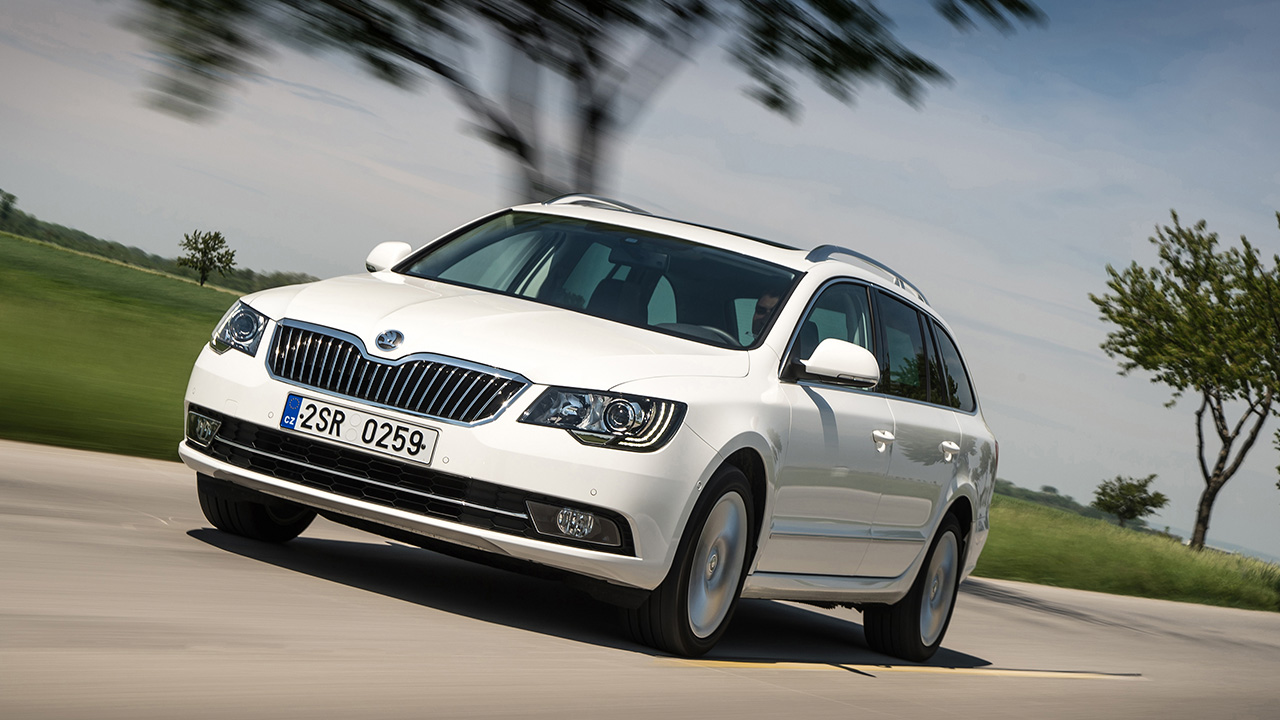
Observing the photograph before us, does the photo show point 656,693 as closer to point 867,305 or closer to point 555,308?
point 555,308

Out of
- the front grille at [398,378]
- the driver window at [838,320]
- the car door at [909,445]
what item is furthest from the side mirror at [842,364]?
the front grille at [398,378]

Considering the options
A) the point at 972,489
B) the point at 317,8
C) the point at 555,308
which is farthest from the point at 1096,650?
the point at 317,8

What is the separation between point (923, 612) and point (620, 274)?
2.63 m

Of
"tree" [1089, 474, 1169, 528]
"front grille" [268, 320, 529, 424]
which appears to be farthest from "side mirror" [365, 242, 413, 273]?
"tree" [1089, 474, 1169, 528]

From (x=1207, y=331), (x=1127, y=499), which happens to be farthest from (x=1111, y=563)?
(x=1127, y=499)

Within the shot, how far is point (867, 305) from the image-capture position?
24.1 ft

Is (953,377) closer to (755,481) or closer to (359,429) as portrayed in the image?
(755,481)

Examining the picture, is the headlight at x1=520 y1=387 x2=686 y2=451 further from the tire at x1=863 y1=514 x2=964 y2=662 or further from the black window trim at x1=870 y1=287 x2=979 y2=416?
the tire at x1=863 y1=514 x2=964 y2=662

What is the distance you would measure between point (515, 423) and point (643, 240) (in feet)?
6.48

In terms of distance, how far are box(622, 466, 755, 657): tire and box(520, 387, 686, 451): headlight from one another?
0.37m

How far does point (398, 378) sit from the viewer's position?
543cm

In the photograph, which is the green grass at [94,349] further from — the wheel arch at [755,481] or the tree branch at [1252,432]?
the tree branch at [1252,432]

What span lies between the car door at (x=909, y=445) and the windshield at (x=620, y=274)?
3.24 ft

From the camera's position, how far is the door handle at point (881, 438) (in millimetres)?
6891
